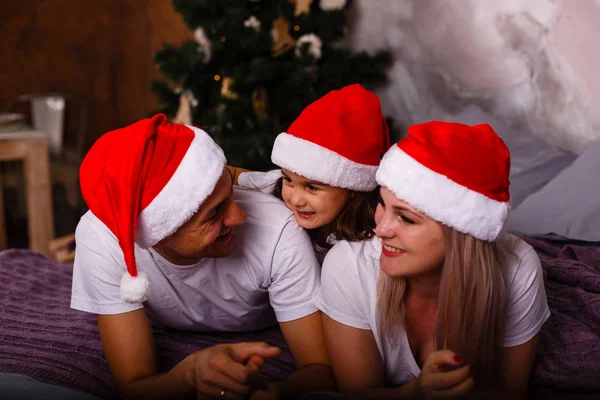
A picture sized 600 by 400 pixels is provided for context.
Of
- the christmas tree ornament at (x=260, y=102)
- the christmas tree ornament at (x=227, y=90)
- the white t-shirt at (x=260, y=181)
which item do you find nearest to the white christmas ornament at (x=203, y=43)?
the christmas tree ornament at (x=227, y=90)

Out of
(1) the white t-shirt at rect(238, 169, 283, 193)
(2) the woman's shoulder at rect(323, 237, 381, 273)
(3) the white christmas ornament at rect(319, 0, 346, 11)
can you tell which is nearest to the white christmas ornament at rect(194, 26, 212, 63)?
(3) the white christmas ornament at rect(319, 0, 346, 11)

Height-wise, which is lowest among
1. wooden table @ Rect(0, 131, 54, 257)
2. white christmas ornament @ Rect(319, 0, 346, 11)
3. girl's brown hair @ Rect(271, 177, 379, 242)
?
wooden table @ Rect(0, 131, 54, 257)

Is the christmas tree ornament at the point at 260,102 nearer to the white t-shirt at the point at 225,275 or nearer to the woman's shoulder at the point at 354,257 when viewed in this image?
the white t-shirt at the point at 225,275

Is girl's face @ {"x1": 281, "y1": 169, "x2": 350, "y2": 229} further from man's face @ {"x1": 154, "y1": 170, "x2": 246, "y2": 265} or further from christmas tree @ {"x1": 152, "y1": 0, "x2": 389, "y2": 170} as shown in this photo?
christmas tree @ {"x1": 152, "y1": 0, "x2": 389, "y2": 170}

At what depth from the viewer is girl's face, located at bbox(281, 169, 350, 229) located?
153 cm

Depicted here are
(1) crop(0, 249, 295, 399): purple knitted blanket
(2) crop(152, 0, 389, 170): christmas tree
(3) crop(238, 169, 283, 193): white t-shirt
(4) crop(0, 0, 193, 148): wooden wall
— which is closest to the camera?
(1) crop(0, 249, 295, 399): purple knitted blanket

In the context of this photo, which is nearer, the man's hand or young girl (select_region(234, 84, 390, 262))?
the man's hand

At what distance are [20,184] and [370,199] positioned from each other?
3219 millimetres

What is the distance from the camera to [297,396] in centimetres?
126

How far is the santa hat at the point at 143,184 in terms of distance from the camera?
1217mm

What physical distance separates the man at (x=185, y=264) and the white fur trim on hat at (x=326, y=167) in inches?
4.3

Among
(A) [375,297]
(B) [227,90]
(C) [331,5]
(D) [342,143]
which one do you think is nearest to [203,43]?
(B) [227,90]

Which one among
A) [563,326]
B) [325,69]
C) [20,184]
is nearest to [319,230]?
→ [563,326]

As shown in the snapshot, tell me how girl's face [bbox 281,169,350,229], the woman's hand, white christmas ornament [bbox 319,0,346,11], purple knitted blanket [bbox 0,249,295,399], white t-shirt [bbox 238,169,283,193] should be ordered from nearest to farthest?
the woman's hand → purple knitted blanket [bbox 0,249,295,399] → girl's face [bbox 281,169,350,229] → white t-shirt [bbox 238,169,283,193] → white christmas ornament [bbox 319,0,346,11]
